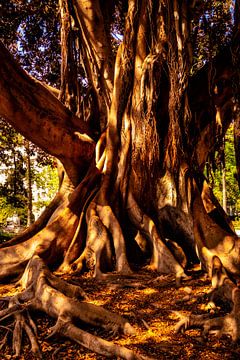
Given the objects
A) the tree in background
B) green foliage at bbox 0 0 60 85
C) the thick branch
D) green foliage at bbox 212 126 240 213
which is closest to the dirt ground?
the thick branch

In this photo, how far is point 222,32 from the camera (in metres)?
7.06

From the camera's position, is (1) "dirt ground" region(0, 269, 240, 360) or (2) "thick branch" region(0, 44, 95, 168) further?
(2) "thick branch" region(0, 44, 95, 168)

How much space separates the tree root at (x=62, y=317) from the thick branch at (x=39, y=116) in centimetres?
206

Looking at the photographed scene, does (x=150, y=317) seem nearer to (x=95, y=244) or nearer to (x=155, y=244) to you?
(x=155, y=244)

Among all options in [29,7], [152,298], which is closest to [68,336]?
[152,298]

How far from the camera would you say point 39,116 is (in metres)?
4.29

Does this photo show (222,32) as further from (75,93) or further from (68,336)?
(68,336)

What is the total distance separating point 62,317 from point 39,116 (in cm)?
266

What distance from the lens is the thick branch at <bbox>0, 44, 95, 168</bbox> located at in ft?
13.0

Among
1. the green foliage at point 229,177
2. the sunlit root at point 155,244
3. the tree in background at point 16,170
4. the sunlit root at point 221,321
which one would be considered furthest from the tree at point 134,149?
the green foliage at point 229,177

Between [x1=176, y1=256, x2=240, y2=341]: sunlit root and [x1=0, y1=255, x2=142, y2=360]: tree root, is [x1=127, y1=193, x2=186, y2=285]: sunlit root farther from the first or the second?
[x1=0, y1=255, x2=142, y2=360]: tree root

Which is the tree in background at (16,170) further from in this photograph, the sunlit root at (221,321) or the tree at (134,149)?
the sunlit root at (221,321)

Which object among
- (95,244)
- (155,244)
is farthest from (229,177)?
(95,244)

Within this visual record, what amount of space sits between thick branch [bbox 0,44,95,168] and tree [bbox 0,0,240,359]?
0.6 inches
